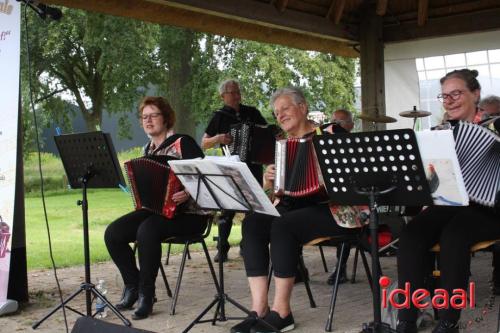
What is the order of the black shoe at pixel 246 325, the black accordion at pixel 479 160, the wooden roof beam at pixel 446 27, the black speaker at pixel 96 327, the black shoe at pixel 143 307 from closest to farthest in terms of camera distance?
the black speaker at pixel 96 327
the black accordion at pixel 479 160
the black shoe at pixel 246 325
the black shoe at pixel 143 307
the wooden roof beam at pixel 446 27

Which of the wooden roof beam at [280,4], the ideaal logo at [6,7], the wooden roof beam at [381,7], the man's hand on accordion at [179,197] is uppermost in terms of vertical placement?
the wooden roof beam at [381,7]

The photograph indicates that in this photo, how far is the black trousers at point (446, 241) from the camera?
12.6 ft

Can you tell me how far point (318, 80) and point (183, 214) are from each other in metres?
14.7

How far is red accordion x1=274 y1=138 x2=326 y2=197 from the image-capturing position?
435cm

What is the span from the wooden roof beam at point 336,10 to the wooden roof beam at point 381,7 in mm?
441

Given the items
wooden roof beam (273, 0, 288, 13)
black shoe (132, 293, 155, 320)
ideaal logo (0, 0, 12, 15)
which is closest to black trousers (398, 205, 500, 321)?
black shoe (132, 293, 155, 320)

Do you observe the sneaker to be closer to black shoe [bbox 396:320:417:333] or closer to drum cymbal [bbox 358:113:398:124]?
black shoe [bbox 396:320:417:333]

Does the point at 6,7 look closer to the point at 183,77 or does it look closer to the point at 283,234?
the point at 283,234

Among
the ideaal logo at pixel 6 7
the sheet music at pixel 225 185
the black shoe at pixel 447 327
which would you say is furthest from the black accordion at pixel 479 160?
the ideaal logo at pixel 6 7

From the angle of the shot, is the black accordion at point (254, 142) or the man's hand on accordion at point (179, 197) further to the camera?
the black accordion at point (254, 142)

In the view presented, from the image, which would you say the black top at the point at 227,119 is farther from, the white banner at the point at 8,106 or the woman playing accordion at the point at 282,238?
the white banner at the point at 8,106

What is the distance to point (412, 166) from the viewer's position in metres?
3.48

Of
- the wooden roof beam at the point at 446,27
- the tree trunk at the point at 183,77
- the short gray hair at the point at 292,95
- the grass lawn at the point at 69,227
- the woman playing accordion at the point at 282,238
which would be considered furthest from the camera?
the tree trunk at the point at 183,77

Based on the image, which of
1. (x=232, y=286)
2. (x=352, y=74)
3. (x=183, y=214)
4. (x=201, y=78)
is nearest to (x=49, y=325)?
(x=183, y=214)
